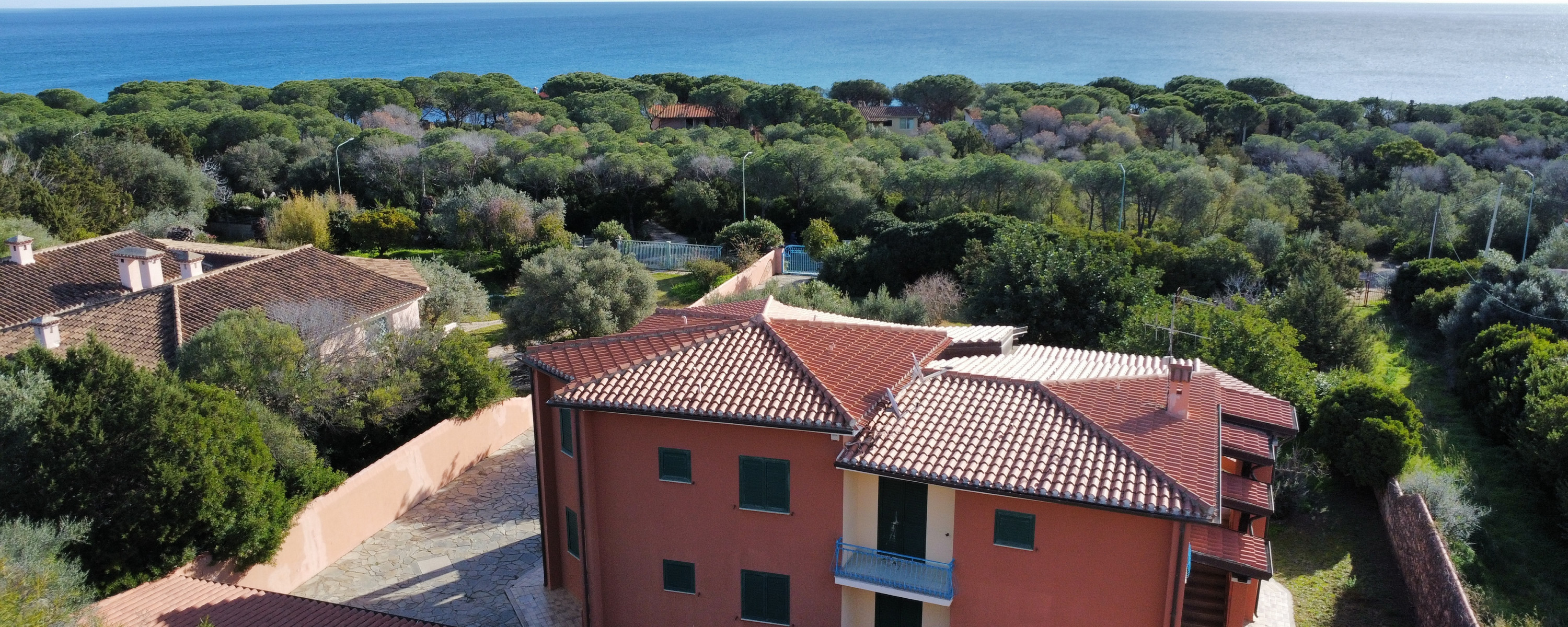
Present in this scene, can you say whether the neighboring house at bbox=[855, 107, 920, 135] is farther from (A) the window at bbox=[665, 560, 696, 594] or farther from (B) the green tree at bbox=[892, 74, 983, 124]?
(A) the window at bbox=[665, 560, 696, 594]

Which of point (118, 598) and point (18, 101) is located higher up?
point (18, 101)

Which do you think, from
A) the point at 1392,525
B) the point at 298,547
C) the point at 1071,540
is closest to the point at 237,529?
the point at 298,547

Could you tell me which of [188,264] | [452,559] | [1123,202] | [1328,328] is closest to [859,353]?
[452,559]

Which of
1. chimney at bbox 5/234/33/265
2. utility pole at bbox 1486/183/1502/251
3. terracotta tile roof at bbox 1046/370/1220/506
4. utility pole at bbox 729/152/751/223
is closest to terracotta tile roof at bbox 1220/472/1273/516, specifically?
terracotta tile roof at bbox 1046/370/1220/506

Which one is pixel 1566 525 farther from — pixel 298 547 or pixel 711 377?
pixel 298 547

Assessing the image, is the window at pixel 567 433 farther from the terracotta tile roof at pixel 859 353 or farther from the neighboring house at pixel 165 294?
the neighboring house at pixel 165 294

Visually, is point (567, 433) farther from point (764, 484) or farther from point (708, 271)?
point (708, 271)

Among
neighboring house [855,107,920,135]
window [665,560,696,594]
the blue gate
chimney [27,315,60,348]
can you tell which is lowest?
window [665,560,696,594]
